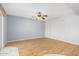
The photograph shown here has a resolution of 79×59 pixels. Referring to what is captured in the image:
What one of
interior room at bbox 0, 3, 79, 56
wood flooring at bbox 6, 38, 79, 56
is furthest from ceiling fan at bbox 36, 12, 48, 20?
wood flooring at bbox 6, 38, 79, 56

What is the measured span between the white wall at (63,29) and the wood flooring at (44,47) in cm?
6

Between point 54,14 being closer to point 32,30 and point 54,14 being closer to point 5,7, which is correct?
point 32,30

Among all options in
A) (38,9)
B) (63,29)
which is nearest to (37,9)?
(38,9)

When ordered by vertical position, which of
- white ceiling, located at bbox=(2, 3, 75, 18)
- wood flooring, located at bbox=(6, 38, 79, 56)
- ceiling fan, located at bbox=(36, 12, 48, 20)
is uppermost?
white ceiling, located at bbox=(2, 3, 75, 18)

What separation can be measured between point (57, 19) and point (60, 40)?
25cm

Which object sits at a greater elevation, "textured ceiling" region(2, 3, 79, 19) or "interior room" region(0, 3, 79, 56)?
"textured ceiling" region(2, 3, 79, 19)

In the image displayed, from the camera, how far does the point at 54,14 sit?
1279 mm

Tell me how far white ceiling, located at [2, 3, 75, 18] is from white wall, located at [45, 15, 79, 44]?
0.27 ft

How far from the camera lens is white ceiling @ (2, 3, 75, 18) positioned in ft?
3.89

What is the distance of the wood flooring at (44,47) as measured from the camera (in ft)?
4.18

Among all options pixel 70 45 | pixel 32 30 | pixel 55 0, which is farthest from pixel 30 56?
pixel 55 0

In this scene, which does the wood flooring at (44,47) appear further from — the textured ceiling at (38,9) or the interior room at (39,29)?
the textured ceiling at (38,9)

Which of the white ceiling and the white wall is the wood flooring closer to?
the white wall

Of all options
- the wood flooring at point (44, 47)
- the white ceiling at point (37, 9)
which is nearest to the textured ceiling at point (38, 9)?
the white ceiling at point (37, 9)
